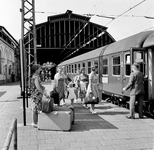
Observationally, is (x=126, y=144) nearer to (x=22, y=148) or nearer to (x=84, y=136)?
(x=84, y=136)

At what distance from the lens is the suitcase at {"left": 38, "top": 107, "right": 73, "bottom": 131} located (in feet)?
18.1

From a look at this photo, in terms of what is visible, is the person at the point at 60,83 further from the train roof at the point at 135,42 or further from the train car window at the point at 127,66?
the train roof at the point at 135,42

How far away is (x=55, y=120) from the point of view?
18.3ft

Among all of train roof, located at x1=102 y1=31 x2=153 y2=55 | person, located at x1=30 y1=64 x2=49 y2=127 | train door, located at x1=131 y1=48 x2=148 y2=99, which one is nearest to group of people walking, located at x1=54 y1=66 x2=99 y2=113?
train door, located at x1=131 y1=48 x2=148 y2=99

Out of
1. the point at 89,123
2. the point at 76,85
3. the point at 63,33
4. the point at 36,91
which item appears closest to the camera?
the point at 36,91

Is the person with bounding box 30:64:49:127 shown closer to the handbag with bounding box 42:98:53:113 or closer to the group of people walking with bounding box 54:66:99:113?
the handbag with bounding box 42:98:53:113

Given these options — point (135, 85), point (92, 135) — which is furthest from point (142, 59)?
point (92, 135)

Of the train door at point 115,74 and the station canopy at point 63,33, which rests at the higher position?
the station canopy at point 63,33

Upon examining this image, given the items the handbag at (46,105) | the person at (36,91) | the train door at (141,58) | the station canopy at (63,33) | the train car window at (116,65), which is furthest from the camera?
the station canopy at (63,33)

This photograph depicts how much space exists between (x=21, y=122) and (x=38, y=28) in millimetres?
38314

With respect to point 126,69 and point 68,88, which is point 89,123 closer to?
point 68,88

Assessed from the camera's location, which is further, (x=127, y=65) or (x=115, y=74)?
(x=115, y=74)

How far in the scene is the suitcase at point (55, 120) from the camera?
5527 mm

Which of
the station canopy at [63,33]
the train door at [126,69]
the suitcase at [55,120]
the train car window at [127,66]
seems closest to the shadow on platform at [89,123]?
the suitcase at [55,120]
